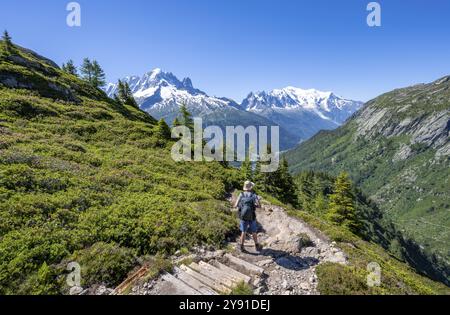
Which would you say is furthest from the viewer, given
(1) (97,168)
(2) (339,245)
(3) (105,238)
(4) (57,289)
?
(1) (97,168)

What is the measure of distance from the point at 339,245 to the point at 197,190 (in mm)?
12100

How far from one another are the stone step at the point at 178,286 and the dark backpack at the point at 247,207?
4177mm

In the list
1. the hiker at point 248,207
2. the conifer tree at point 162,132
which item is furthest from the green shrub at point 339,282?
the conifer tree at point 162,132

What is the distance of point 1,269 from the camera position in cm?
977

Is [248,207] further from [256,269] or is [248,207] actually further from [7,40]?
[7,40]

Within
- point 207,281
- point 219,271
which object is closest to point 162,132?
point 219,271

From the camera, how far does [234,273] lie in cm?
1069

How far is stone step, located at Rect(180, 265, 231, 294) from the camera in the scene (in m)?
9.45

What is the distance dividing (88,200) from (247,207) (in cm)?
978

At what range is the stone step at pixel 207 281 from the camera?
9451 millimetres
